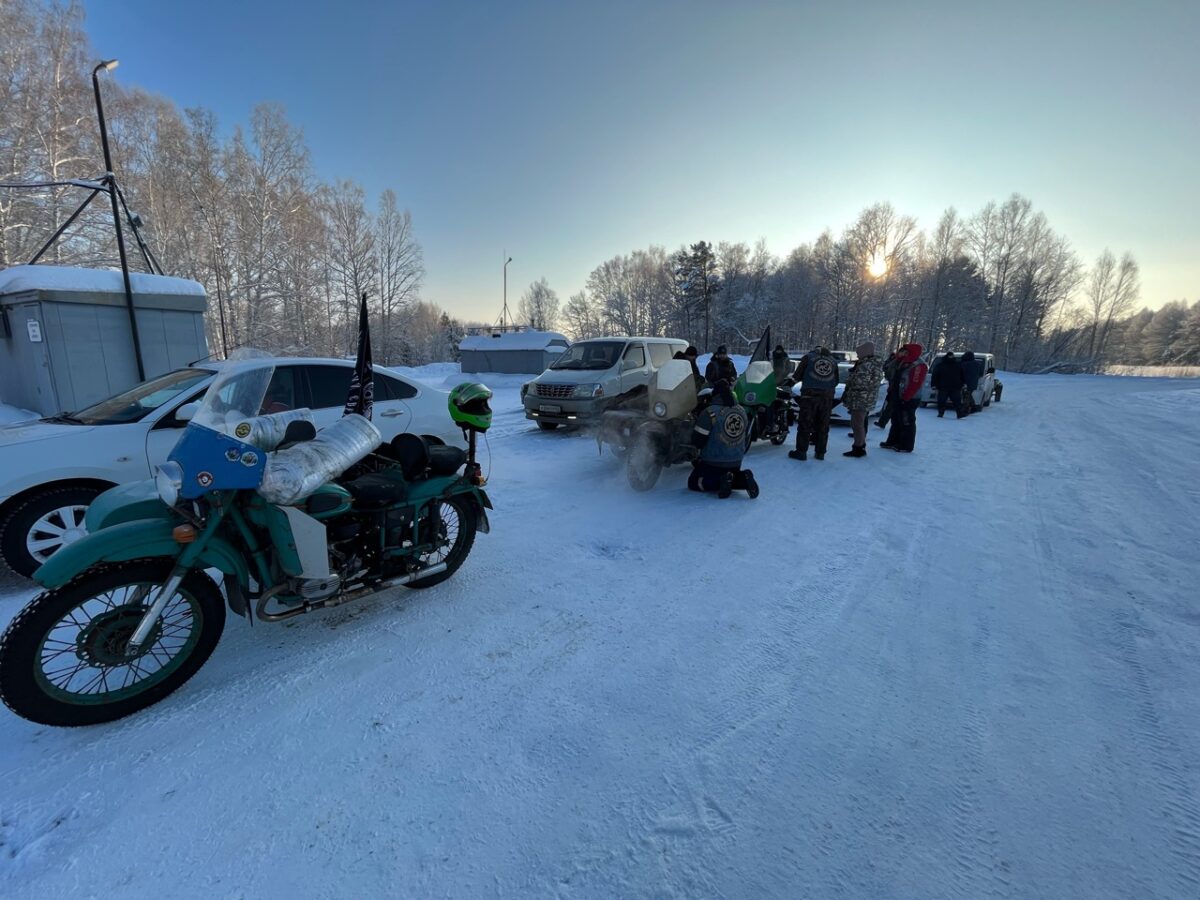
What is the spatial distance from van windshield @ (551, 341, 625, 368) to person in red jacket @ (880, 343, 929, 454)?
5158 mm

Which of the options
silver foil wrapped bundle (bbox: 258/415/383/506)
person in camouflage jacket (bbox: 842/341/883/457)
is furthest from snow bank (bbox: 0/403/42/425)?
person in camouflage jacket (bbox: 842/341/883/457)

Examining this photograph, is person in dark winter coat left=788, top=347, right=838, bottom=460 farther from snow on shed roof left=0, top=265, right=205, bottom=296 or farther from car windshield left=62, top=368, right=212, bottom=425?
snow on shed roof left=0, top=265, right=205, bottom=296

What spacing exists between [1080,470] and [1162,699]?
6.51 metres

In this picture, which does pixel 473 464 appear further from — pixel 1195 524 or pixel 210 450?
pixel 1195 524

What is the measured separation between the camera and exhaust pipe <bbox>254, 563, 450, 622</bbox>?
270 centimetres

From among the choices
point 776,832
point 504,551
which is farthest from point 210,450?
point 776,832

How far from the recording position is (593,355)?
34.6 ft

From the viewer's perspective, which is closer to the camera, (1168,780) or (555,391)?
(1168,780)

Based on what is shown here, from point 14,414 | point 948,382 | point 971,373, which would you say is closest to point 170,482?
point 14,414

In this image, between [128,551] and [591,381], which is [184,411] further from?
[591,381]

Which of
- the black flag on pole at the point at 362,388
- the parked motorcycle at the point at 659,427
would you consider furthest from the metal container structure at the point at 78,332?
the parked motorcycle at the point at 659,427

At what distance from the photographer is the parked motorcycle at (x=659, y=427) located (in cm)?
623

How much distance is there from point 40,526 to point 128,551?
2481 millimetres

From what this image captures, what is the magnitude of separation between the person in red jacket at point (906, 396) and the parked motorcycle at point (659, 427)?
3.98m
